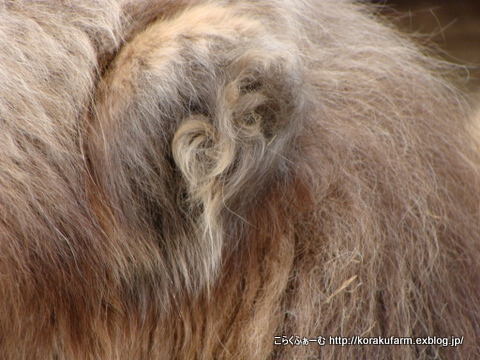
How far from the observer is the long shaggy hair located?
91 cm

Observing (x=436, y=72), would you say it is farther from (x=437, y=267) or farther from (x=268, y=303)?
(x=268, y=303)

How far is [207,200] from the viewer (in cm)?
94

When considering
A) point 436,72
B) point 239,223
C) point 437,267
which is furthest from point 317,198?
point 436,72
